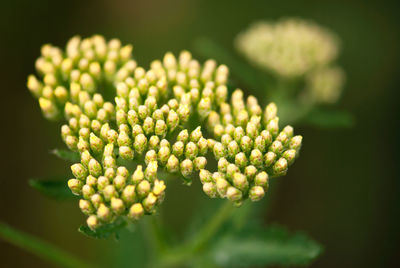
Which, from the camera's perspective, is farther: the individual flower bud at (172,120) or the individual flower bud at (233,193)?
the individual flower bud at (172,120)

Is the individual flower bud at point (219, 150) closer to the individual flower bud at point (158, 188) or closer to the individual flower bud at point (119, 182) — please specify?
the individual flower bud at point (158, 188)

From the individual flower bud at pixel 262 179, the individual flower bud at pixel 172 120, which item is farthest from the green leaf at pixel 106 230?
the individual flower bud at pixel 262 179

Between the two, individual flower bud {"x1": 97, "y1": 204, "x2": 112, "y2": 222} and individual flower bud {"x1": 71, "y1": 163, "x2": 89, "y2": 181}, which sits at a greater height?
individual flower bud {"x1": 71, "y1": 163, "x2": 89, "y2": 181}

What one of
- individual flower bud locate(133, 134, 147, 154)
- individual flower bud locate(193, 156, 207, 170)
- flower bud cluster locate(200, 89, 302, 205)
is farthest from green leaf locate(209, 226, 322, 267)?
individual flower bud locate(133, 134, 147, 154)

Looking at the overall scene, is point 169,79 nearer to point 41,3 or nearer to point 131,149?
point 131,149

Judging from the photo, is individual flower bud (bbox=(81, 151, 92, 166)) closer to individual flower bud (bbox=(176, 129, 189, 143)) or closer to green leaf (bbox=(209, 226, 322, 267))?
individual flower bud (bbox=(176, 129, 189, 143))

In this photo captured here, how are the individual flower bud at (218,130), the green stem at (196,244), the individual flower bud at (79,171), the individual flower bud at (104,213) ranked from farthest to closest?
the green stem at (196,244), the individual flower bud at (218,130), the individual flower bud at (79,171), the individual flower bud at (104,213)

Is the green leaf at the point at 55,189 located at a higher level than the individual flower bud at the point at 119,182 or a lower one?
higher
